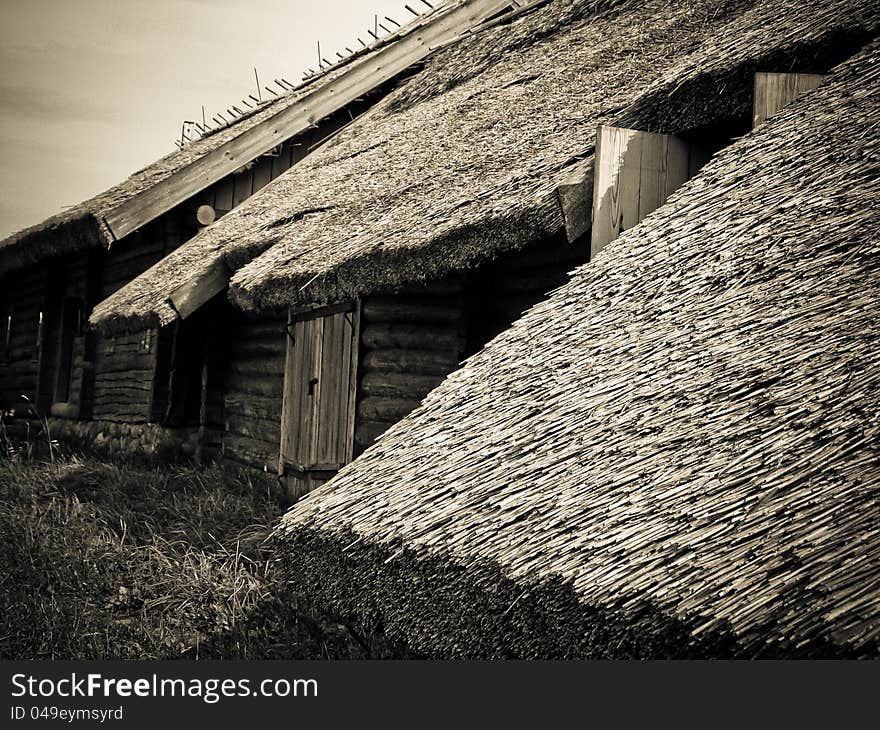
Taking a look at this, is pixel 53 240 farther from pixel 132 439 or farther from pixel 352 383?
pixel 352 383

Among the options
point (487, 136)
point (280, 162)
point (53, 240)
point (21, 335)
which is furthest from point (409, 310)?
point (21, 335)

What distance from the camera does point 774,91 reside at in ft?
13.5

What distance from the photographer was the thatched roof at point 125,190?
33.4 feet

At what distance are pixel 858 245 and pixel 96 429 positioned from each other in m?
10.6

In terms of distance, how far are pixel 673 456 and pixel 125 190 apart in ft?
32.5

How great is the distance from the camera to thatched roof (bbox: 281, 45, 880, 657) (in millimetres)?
1993

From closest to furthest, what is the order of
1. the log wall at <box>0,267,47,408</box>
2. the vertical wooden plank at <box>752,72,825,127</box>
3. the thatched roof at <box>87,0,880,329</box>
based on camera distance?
the vertical wooden plank at <box>752,72,825,127</box> → the thatched roof at <box>87,0,880,329</box> → the log wall at <box>0,267,47,408</box>

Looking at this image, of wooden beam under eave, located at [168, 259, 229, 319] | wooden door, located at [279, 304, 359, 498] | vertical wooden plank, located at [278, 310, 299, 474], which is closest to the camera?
wooden door, located at [279, 304, 359, 498]

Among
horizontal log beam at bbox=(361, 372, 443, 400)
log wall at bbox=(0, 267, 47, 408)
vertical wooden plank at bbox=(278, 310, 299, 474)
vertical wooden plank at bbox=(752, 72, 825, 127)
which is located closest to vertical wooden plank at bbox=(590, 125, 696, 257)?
vertical wooden plank at bbox=(752, 72, 825, 127)

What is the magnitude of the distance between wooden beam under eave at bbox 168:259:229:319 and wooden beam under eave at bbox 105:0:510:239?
185cm

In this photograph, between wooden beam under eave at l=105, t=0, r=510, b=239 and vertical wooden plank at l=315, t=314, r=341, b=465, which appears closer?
vertical wooden plank at l=315, t=314, r=341, b=465

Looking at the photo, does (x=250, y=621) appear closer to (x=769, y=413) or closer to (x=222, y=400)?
(x=769, y=413)

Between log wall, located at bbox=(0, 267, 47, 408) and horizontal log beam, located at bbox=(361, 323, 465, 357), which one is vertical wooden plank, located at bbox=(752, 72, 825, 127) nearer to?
horizontal log beam, located at bbox=(361, 323, 465, 357)

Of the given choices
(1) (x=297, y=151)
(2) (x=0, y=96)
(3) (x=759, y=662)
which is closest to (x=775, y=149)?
(3) (x=759, y=662)
